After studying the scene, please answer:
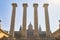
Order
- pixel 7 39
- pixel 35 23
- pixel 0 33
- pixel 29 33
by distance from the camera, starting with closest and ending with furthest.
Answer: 1. pixel 7 39
2. pixel 35 23
3. pixel 0 33
4. pixel 29 33

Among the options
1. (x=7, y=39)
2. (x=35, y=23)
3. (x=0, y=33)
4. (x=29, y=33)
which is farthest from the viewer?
(x=29, y=33)

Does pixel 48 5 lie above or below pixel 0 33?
above

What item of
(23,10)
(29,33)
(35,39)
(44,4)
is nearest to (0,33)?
(23,10)

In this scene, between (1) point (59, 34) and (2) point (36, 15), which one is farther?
(1) point (59, 34)

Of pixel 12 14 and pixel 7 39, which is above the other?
pixel 12 14

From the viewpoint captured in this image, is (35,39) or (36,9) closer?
(35,39)

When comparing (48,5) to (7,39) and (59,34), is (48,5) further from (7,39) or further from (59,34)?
(7,39)

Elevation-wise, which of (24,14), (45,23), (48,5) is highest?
(48,5)

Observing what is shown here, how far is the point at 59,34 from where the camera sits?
39344 mm

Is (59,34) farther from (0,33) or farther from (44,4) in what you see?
(0,33)

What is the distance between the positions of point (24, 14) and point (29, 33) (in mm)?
27963

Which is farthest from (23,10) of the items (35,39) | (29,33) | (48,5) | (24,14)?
(29,33)

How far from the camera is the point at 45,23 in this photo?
34781 millimetres

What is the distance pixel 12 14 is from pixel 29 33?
1111 inches
